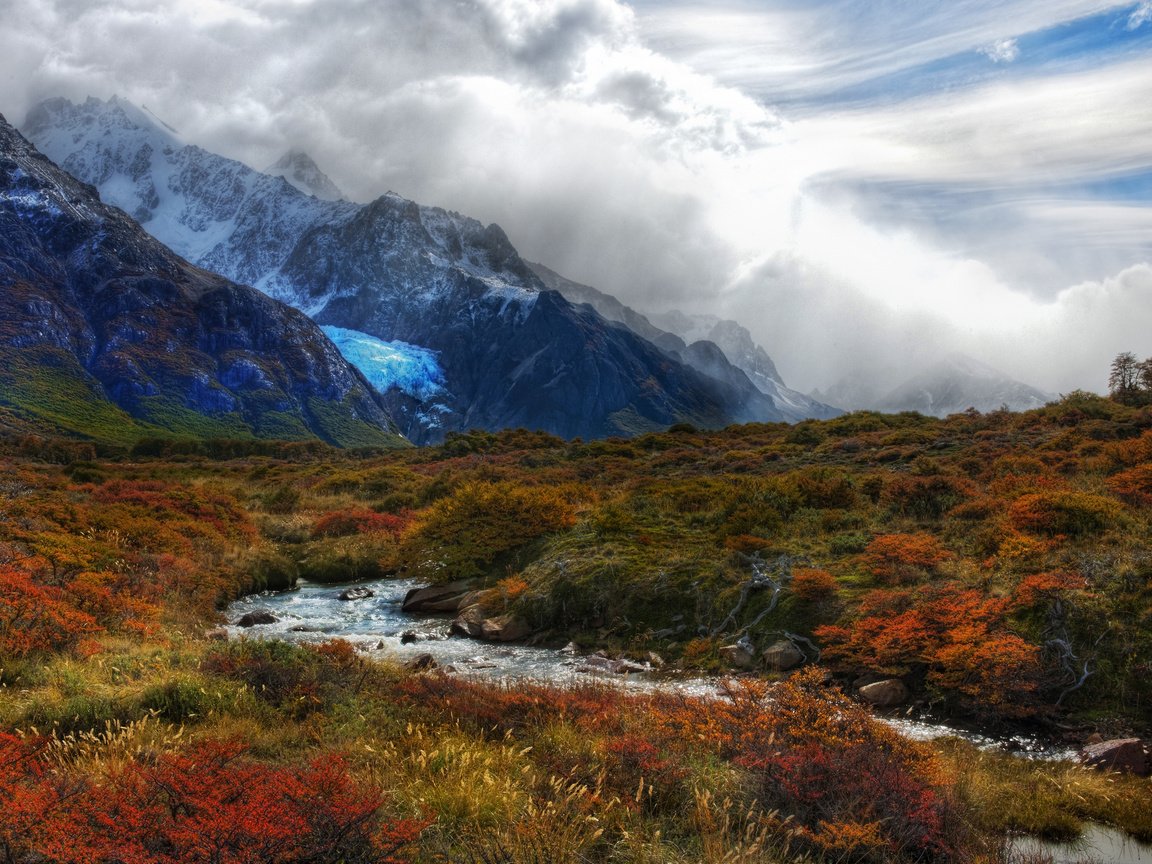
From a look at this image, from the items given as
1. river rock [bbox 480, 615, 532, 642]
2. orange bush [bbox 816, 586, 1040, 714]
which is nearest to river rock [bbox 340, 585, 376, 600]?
river rock [bbox 480, 615, 532, 642]

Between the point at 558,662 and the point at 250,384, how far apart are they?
624 feet

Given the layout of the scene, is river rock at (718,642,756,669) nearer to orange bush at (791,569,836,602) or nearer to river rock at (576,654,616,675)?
orange bush at (791,569,836,602)

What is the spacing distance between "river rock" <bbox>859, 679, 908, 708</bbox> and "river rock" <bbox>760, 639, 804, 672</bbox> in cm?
177

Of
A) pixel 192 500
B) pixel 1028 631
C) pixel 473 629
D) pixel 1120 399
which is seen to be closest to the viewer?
pixel 1028 631

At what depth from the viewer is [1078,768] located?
10.1 meters

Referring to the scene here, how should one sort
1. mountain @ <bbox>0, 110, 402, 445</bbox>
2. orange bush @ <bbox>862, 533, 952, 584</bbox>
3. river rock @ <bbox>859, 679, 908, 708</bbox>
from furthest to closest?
mountain @ <bbox>0, 110, 402, 445</bbox> → orange bush @ <bbox>862, 533, 952, 584</bbox> → river rock @ <bbox>859, 679, 908, 708</bbox>

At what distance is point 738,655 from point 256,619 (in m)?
14.5

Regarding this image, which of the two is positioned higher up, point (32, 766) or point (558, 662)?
point (32, 766)

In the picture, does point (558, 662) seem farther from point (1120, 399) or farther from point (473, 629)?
point (1120, 399)

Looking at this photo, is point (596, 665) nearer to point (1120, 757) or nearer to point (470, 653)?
point (470, 653)

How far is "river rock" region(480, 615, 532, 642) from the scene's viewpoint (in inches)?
Result: 767

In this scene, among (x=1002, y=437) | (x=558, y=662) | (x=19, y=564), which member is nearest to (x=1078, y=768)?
(x=558, y=662)

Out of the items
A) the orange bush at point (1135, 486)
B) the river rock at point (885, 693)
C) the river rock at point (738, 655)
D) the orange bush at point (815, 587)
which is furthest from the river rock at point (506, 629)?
the orange bush at point (1135, 486)

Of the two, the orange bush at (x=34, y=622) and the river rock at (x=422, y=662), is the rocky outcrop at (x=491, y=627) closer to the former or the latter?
the river rock at (x=422, y=662)
